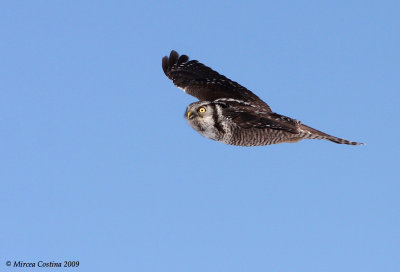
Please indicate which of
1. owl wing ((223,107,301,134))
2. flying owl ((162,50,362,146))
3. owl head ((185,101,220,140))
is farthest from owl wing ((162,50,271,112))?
owl wing ((223,107,301,134))

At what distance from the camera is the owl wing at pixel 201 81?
15.0m

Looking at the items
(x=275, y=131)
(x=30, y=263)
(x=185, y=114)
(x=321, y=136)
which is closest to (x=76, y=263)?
(x=30, y=263)

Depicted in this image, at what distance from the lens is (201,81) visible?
51.0 ft

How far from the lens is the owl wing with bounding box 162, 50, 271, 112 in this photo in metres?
15.0

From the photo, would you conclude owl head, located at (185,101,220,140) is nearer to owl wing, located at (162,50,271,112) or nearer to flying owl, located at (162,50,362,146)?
flying owl, located at (162,50,362,146)

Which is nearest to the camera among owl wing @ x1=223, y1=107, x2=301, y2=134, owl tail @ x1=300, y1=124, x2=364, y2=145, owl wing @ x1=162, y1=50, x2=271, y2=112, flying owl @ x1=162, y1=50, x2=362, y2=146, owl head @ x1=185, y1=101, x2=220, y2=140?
owl wing @ x1=223, y1=107, x2=301, y2=134

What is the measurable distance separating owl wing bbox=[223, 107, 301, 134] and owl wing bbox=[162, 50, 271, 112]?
146cm

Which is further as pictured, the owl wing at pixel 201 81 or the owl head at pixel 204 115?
the owl wing at pixel 201 81

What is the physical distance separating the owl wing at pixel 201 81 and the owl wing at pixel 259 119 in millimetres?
1459

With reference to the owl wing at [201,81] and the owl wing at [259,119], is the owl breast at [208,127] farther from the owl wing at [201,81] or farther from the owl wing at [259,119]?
the owl wing at [201,81]

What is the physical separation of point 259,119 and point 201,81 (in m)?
3.17

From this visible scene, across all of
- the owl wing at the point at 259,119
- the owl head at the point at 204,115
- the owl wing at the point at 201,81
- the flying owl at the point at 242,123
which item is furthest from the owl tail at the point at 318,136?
the owl head at the point at 204,115

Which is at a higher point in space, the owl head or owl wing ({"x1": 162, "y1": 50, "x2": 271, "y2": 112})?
owl wing ({"x1": 162, "y1": 50, "x2": 271, "y2": 112})

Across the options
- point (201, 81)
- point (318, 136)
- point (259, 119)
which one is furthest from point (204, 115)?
point (318, 136)
